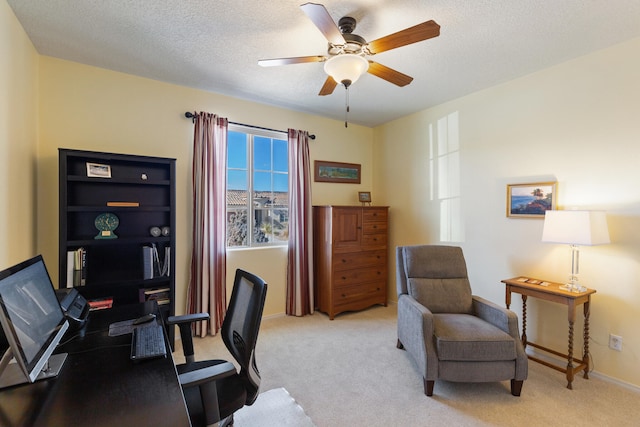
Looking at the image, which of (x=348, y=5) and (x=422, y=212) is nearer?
(x=348, y=5)

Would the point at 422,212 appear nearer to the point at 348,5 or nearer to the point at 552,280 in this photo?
the point at 552,280

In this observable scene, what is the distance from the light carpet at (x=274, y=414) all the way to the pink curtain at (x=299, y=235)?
161 cm

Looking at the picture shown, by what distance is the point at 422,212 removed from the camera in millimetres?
3820

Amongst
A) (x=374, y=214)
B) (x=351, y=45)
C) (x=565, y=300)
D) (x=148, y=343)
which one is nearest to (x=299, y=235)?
(x=374, y=214)

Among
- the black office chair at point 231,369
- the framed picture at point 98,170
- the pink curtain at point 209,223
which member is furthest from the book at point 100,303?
the black office chair at point 231,369

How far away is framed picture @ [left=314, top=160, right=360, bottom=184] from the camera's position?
4008 mm

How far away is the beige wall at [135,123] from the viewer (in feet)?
8.11

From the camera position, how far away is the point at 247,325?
4.64 feet

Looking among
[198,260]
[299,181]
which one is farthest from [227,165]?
[198,260]

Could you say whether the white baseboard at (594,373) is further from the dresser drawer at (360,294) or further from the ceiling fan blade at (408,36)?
the ceiling fan blade at (408,36)

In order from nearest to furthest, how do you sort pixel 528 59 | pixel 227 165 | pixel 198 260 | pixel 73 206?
1. pixel 73 206
2. pixel 528 59
3. pixel 198 260
4. pixel 227 165

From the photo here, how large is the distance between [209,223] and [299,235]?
1112 millimetres

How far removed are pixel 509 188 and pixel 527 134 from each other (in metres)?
0.54

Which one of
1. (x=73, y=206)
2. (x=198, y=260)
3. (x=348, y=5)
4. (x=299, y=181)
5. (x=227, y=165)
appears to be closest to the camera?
(x=348, y=5)
